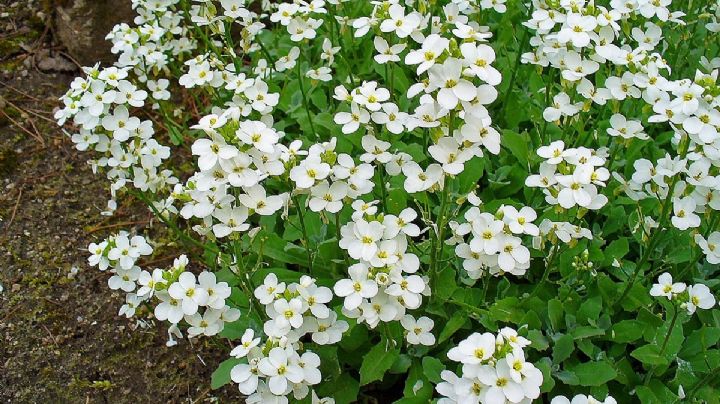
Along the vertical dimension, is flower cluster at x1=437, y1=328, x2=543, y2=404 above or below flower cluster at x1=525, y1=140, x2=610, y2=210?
below

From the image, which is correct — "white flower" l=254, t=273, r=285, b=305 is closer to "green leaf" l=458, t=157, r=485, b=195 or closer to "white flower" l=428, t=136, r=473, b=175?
"white flower" l=428, t=136, r=473, b=175

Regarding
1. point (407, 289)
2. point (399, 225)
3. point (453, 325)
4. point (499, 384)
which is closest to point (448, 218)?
point (399, 225)

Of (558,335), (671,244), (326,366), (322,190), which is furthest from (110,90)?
(671,244)

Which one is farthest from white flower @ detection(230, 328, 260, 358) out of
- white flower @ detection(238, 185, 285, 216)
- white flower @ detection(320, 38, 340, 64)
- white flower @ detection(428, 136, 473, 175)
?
white flower @ detection(320, 38, 340, 64)

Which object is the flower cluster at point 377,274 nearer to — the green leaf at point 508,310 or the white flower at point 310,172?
the white flower at point 310,172

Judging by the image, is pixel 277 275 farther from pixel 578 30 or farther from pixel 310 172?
pixel 578 30

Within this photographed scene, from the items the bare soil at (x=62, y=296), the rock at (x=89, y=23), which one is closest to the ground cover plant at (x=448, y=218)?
the bare soil at (x=62, y=296)
